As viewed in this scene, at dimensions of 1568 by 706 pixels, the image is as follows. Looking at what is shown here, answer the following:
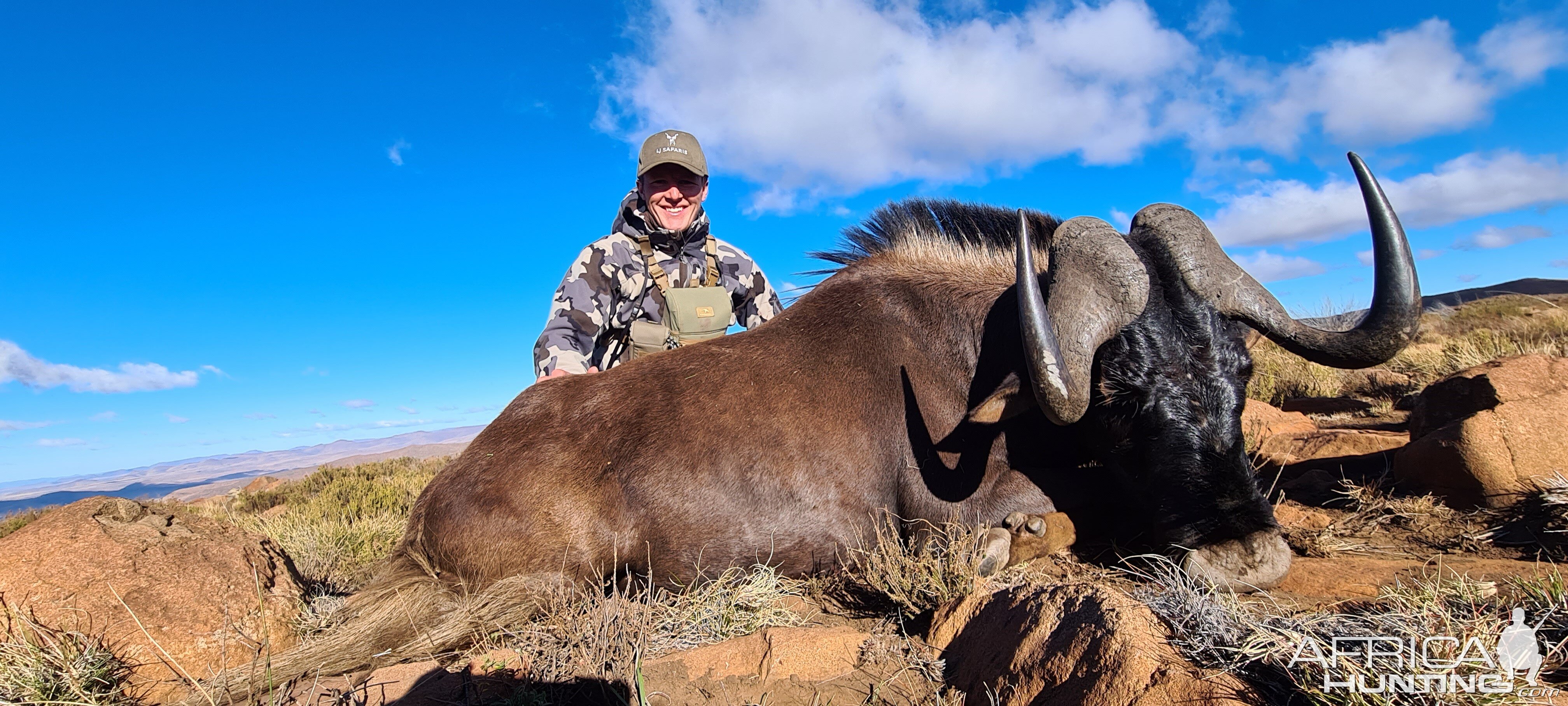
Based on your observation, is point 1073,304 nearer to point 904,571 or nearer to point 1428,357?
point 904,571

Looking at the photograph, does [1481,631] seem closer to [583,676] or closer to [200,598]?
[583,676]

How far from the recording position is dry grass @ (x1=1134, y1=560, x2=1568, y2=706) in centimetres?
135

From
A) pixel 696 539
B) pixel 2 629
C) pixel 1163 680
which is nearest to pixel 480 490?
pixel 696 539

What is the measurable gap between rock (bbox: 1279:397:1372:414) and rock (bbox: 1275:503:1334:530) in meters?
3.24

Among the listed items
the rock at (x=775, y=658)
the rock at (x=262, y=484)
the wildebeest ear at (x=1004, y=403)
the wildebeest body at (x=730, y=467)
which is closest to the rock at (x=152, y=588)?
the wildebeest body at (x=730, y=467)

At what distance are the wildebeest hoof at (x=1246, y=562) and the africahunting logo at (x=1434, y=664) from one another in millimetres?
1075

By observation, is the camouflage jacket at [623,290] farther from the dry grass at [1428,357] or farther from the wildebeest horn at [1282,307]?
the dry grass at [1428,357]

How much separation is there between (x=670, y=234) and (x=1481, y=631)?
5.16m

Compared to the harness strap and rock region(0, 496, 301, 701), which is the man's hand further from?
rock region(0, 496, 301, 701)

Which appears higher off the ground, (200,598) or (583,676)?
(200,598)

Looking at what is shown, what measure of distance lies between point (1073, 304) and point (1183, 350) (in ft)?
1.55

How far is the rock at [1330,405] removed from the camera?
6.13 m

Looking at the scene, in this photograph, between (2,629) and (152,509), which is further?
(152,509)

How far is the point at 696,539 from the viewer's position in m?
3.30
